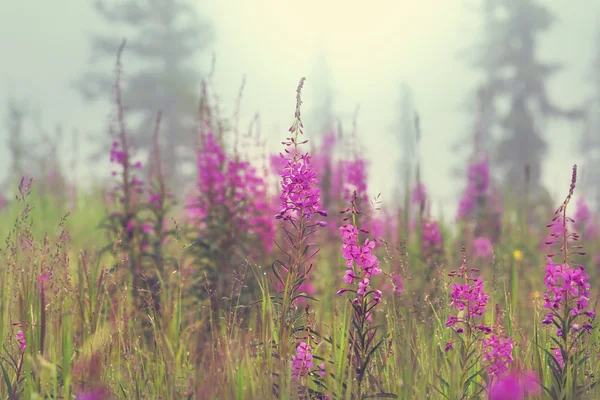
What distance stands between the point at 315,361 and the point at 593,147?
31.9m

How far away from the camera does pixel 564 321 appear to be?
2.74 m

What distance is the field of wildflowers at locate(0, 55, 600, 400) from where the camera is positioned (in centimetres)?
263

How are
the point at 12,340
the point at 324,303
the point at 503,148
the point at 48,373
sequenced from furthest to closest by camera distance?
the point at 503,148
the point at 324,303
the point at 12,340
the point at 48,373

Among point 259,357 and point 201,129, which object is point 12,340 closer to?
point 259,357

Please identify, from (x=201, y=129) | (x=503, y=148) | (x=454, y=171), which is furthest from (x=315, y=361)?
(x=454, y=171)

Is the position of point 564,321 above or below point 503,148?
below

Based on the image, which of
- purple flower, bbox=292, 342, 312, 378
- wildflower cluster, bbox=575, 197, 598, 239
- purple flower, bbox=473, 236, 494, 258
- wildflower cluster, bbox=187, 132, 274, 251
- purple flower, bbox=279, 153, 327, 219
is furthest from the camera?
wildflower cluster, bbox=575, 197, 598, 239

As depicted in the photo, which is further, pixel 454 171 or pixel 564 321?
pixel 454 171

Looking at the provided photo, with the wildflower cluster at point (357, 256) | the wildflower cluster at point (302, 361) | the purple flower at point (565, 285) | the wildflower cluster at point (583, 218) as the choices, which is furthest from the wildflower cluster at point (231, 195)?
the wildflower cluster at point (583, 218)

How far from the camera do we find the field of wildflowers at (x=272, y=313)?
2635 mm

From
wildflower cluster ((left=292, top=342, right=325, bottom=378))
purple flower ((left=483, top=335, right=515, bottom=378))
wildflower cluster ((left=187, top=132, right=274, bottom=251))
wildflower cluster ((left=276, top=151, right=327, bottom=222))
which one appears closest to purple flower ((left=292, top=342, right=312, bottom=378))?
wildflower cluster ((left=292, top=342, right=325, bottom=378))

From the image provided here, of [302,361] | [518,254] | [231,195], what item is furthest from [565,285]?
[518,254]

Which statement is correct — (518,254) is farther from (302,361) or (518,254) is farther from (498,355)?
(302,361)

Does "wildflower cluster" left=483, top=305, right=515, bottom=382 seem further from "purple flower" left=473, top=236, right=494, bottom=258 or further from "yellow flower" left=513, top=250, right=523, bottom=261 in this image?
"purple flower" left=473, top=236, right=494, bottom=258
